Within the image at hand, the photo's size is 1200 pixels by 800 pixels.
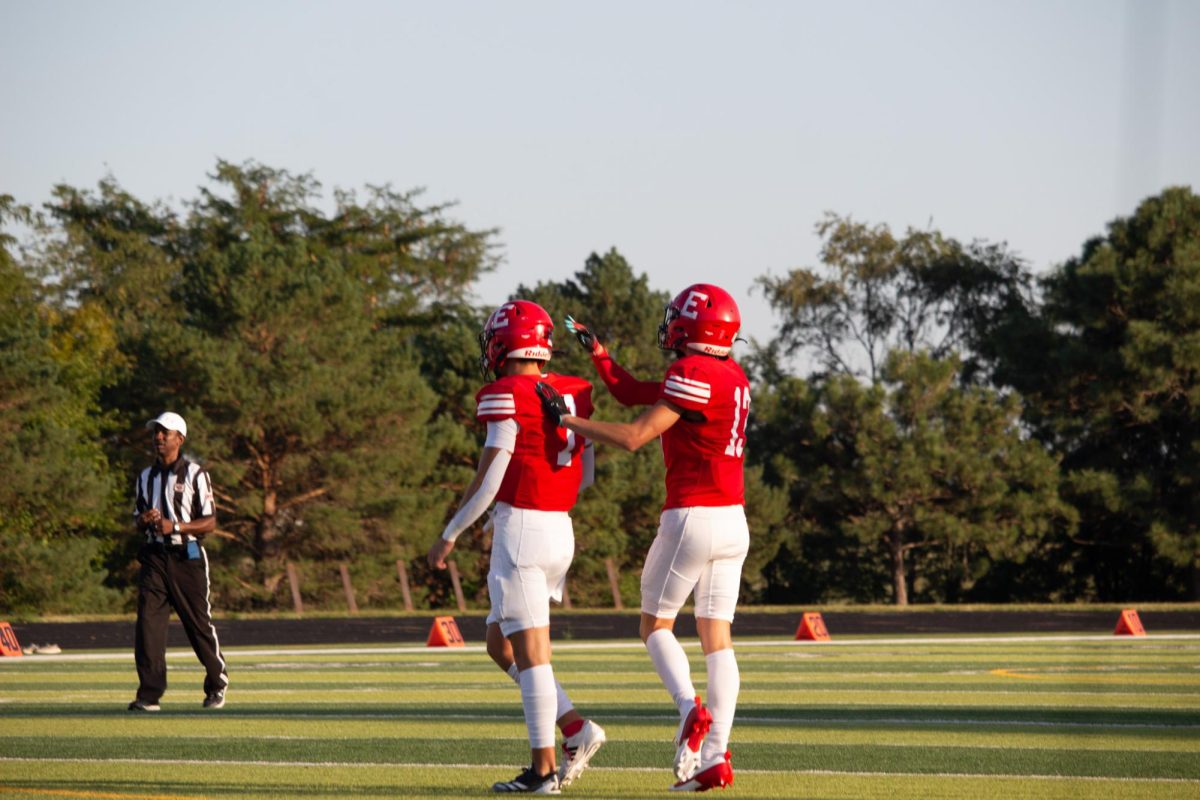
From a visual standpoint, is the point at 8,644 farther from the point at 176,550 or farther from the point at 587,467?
the point at 587,467

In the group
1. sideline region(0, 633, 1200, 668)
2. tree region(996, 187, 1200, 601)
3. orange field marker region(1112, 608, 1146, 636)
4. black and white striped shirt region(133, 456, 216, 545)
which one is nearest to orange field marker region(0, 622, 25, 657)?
sideline region(0, 633, 1200, 668)

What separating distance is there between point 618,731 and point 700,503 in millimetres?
3001

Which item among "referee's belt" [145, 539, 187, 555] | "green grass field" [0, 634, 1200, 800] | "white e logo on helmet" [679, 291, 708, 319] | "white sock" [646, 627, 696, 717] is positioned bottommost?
"green grass field" [0, 634, 1200, 800]

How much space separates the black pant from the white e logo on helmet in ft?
17.6

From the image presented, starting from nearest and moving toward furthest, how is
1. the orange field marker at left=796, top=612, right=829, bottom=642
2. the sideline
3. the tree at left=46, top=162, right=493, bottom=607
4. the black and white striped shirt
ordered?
the black and white striped shirt, the sideline, the orange field marker at left=796, top=612, right=829, bottom=642, the tree at left=46, top=162, right=493, bottom=607

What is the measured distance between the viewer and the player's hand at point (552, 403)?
23.5 ft

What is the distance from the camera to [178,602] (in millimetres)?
11914

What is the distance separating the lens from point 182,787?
739 centimetres

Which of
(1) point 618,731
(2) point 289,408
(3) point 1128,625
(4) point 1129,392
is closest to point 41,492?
(2) point 289,408

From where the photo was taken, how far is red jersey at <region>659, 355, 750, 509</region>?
7504mm

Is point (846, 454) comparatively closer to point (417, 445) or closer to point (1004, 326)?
point (1004, 326)

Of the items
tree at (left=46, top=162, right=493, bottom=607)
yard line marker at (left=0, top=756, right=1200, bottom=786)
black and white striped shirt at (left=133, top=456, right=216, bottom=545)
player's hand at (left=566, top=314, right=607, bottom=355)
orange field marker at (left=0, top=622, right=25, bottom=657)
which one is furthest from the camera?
tree at (left=46, top=162, right=493, bottom=607)

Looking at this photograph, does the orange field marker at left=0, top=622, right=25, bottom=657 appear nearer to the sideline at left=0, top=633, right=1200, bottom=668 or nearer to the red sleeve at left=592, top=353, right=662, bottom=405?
the sideline at left=0, top=633, right=1200, bottom=668

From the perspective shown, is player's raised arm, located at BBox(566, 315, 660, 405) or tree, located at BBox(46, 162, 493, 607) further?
tree, located at BBox(46, 162, 493, 607)
